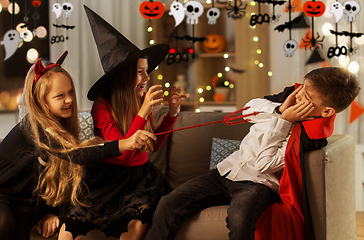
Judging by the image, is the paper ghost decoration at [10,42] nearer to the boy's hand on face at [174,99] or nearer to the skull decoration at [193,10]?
the skull decoration at [193,10]

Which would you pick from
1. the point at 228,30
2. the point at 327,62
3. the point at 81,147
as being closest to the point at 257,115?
the point at 81,147

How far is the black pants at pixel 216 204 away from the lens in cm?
121

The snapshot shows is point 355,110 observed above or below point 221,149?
above

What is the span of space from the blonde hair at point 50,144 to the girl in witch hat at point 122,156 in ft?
0.24

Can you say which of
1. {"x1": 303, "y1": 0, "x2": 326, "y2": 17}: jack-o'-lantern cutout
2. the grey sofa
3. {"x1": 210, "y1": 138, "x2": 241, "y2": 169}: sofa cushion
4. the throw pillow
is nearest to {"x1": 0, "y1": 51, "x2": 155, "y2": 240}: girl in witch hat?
the grey sofa

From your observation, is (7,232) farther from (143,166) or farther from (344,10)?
(344,10)

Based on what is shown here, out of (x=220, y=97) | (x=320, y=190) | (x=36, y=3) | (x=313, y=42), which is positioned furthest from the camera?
(x=220, y=97)

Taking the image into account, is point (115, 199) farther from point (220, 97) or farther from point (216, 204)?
point (220, 97)

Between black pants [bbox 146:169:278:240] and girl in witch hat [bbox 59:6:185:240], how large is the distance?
82mm

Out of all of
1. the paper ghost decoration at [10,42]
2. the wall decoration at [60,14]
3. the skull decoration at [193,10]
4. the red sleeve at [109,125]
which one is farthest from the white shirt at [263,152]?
the paper ghost decoration at [10,42]

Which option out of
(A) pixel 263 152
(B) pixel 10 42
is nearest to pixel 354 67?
(A) pixel 263 152

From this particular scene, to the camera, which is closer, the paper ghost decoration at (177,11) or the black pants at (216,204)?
the black pants at (216,204)

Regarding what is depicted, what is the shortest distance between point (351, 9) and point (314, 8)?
257mm

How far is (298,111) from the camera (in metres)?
1.29
